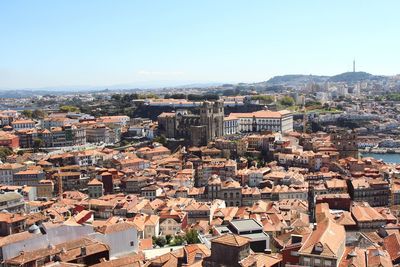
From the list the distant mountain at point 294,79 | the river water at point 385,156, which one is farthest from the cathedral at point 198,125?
the distant mountain at point 294,79

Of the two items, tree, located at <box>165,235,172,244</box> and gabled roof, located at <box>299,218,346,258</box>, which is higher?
gabled roof, located at <box>299,218,346,258</box>

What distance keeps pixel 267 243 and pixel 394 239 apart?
11.7 feet

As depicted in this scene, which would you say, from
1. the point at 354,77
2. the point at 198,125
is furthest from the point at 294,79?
the point at 198,125

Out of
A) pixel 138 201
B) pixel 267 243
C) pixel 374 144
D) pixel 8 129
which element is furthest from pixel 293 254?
pixel 374 144

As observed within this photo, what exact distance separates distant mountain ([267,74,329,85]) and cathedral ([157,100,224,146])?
450 feet

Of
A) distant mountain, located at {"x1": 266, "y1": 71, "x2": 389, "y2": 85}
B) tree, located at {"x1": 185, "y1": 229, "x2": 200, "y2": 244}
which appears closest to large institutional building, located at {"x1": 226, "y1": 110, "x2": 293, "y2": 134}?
tree, located at {"x1": 185, "y1": 229, "x2": 200, "y2": 244}

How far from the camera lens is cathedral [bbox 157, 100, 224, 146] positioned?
33938 mm

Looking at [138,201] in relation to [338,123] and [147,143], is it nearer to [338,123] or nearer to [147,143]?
[147,143]

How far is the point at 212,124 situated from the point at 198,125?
4.04ft

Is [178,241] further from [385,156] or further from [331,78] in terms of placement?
[331,78]

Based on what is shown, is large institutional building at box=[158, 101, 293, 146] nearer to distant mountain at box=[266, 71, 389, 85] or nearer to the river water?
the river water

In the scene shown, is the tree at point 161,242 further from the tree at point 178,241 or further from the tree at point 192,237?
the tree at point 192,237

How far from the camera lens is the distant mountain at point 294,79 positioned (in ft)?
565

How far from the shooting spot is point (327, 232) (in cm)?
879
